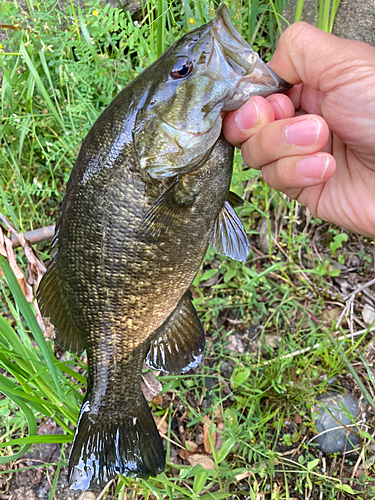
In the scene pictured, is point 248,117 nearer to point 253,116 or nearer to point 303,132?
point 253,116

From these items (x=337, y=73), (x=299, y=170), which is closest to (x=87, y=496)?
(x=299, y=170)

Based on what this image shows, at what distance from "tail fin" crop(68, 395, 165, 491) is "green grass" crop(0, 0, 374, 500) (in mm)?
206

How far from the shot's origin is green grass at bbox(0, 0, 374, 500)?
7.22ft

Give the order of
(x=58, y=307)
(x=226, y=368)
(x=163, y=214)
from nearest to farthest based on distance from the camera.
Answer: (x=163, y=214), (x=58, y=307), (x=226, y=368)

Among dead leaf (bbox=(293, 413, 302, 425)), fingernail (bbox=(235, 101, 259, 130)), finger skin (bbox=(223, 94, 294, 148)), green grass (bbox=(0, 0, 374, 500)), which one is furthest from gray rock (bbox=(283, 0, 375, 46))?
dead leaf (bbox=(293, 413, 302, 425))

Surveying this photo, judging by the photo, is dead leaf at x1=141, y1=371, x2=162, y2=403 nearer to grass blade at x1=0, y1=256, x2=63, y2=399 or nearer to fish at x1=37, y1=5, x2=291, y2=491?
fish at x1=37, y1=5, x2=291, y2=491

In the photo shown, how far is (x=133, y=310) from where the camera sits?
1.63 m

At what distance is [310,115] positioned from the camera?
52.0 inches

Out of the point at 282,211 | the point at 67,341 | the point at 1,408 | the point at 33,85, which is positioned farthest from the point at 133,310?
the point at 33,85

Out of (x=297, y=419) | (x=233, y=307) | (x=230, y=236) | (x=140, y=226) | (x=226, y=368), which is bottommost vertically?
(x=297, y=419)

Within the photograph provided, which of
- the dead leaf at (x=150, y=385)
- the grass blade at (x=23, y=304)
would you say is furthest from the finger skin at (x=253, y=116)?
the dead leaf at (x=150, y=385)

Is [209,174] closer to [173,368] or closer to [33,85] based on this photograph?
[173,368]

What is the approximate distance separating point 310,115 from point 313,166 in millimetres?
181

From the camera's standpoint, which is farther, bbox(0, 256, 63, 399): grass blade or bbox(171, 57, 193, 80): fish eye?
bbox(0, 256, 63, 399): grass blade
